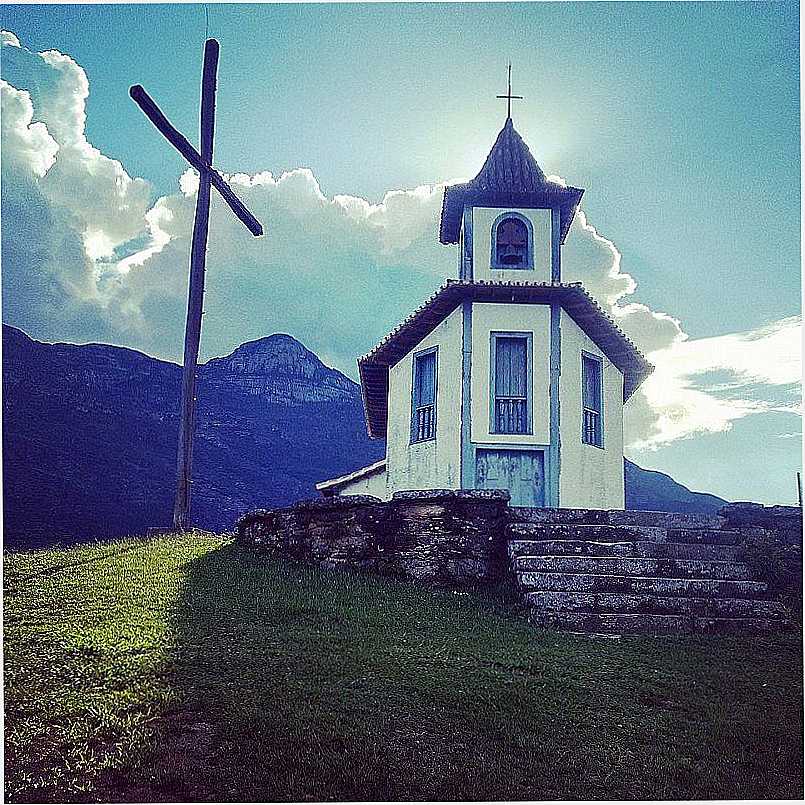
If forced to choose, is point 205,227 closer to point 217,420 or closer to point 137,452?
point 137,452

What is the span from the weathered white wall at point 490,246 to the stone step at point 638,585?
488 centimetres

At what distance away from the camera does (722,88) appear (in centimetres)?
807

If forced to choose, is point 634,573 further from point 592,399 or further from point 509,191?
point 509,191

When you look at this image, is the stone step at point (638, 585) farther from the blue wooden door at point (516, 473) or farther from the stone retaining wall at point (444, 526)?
the blue wooden door at point (516, 473)

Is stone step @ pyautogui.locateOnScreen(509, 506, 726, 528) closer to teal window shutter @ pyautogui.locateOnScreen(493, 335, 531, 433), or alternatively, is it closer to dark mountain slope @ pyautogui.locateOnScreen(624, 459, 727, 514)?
dark mountain slope @ pyautogui.locateOnScreen(624, 459, 727, 514)

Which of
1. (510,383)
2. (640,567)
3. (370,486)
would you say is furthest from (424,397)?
(640,567)

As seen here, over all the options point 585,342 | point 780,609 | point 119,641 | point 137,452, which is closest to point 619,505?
Result: point 585,342

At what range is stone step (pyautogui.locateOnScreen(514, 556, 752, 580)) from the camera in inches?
291

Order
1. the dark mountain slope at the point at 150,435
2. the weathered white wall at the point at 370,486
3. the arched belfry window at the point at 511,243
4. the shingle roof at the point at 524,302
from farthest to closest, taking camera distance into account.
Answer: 1. the weathered white wall at the point at 370,486
2. the arched belfry window at the point at 511,243
3. the shingle roof at the point at 524,302
4. the dark mountain slope at the point at 150,435

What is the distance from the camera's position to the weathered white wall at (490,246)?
11328mm

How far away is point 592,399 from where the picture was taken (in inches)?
442

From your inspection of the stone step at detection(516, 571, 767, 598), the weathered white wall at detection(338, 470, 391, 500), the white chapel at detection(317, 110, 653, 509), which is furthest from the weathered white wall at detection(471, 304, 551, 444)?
the stone step at detection(516, 571, 767, 598)

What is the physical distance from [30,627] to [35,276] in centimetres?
320

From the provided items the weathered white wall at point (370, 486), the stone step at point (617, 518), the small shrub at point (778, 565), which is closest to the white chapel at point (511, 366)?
the weathered white wall at point (370, 486)
